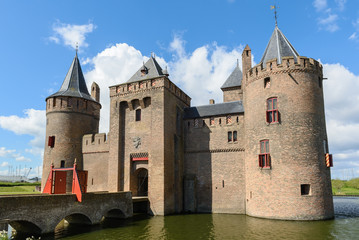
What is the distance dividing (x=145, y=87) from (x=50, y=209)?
437 inches

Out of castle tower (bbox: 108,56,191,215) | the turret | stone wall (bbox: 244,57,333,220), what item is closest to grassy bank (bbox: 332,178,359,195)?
stone wall (bbox: 244,57,333,220)

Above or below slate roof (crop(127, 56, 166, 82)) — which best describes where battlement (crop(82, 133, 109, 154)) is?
below

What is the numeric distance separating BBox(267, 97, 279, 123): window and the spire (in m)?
9.62

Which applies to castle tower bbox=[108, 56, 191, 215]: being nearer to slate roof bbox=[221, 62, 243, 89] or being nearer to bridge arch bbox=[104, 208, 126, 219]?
bridge arch bbox=[104, 208, 126, 219]

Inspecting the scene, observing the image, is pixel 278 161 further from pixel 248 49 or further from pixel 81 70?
pixel 81 70

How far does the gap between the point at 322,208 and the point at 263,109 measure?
6637mm

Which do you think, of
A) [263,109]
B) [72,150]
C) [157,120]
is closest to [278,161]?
[263,109]

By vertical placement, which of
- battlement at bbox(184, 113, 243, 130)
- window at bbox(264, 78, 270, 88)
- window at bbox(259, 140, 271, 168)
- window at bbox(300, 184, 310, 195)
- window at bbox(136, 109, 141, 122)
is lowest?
window at bbox(300, 184, 310, 195)

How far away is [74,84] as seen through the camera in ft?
83.7

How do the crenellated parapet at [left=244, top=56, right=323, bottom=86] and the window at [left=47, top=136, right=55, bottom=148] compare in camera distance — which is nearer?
the crenellated parapet at [left=244, top=56, right=323, bottom=86]

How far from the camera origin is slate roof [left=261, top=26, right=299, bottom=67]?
18.6m

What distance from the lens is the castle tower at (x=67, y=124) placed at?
2325 cm

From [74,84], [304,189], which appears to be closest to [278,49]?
[304,189]

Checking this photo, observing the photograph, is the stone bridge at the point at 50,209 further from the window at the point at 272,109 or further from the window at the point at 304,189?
the window at the point at 304,189
